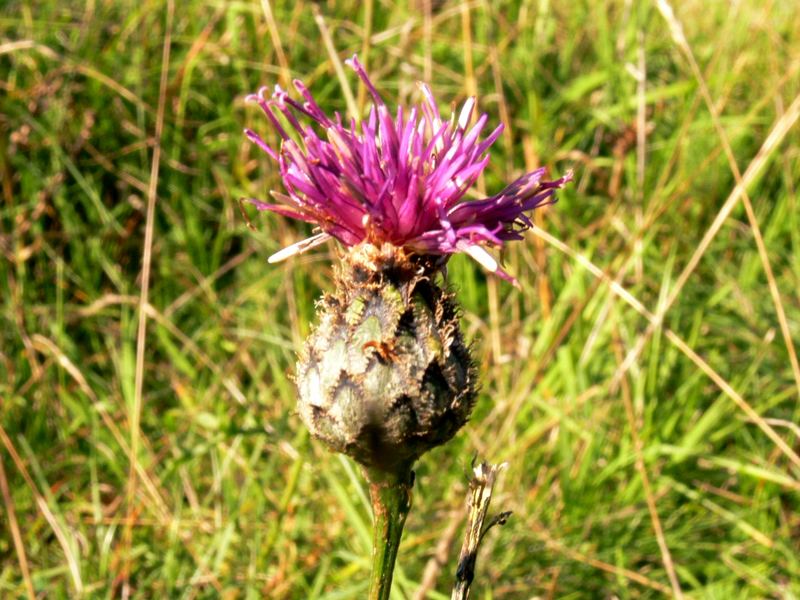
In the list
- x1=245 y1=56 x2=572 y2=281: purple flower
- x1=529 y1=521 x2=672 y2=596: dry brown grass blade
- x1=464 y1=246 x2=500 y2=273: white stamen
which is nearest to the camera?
x1=464 y1=246 x2=500 y2=273: white stamen

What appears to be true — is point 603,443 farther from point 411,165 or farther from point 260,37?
point 260,37

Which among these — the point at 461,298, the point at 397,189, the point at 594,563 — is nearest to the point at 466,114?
the point at 397,189

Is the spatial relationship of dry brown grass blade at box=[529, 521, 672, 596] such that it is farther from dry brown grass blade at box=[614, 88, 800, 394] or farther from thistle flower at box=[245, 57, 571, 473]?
thistle flower at box=[245, 57, 571, 473]

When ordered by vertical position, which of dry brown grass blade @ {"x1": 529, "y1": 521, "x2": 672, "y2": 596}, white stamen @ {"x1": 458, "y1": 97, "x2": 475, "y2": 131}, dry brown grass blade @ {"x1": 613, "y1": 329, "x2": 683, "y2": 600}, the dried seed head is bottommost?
dry brown grass blade @ {"x1": 529, "y1": 521, "x2": 672, "y2": 596}

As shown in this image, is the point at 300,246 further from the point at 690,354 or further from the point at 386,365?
the point at 690,354

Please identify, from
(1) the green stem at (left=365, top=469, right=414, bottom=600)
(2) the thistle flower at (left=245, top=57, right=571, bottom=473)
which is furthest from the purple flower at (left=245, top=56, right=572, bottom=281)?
(1) the green stem at (left=365, top=469, right=414, bottom=600)

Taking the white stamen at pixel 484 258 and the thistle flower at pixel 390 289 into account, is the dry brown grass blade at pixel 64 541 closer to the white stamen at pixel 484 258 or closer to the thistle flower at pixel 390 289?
the thistle flower at pixel 390 289

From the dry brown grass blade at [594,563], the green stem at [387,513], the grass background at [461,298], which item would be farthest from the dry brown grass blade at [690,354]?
the green stem at [387,513]
